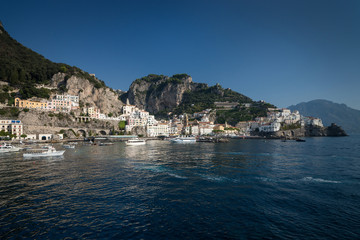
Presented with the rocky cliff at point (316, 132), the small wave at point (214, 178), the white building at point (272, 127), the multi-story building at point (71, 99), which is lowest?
the small wave at point (214, 178)

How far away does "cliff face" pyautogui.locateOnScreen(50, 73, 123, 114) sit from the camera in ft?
292

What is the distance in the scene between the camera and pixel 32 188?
47.5 feet

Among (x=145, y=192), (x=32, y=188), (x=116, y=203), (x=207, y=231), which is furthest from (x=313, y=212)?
(x=32, y=188)

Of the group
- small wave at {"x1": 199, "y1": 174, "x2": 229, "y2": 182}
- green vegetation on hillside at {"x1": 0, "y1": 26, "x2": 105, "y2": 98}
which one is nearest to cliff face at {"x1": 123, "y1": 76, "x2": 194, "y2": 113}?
green vegetation on hillside at {"x1": 0, "y1": 26, "x2": 105, "y2": 98}

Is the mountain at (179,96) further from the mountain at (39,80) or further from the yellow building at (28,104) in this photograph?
the yellow building at (28,104)

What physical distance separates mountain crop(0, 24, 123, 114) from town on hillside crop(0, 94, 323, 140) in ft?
17.1

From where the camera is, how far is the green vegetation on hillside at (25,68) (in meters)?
75.4

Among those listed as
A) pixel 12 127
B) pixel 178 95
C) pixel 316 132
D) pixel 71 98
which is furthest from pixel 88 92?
pixel 316 132

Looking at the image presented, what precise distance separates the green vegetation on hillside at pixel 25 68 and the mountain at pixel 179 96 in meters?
83.9

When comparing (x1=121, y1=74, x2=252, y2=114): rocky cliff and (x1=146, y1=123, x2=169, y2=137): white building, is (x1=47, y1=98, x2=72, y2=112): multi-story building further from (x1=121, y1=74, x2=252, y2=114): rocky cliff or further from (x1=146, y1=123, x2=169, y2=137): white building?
(x1=121, y1=74, x2=252, y2=114): rocky cliff

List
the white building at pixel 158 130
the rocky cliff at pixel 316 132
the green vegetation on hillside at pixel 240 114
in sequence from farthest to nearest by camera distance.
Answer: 1. the green vegetation on hillside at pixel 240 114
2. the rocky cliff at pixel 316 132
3. the white building at pixel 158 130

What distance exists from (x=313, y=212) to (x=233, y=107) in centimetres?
14946

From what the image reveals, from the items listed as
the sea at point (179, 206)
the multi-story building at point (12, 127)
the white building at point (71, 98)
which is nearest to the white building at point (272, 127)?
the sea at point (179, 206)

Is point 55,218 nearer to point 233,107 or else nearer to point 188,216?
point 188,216
